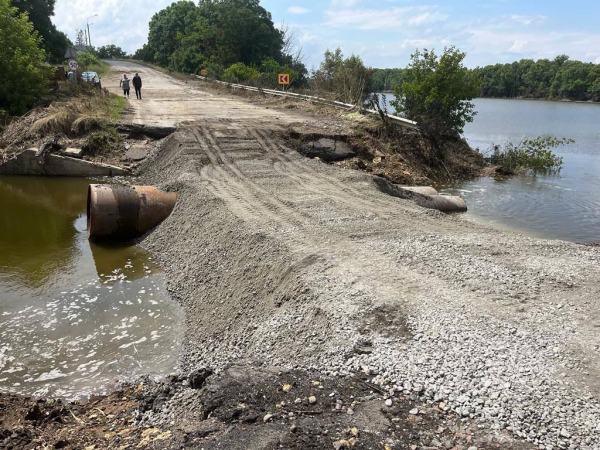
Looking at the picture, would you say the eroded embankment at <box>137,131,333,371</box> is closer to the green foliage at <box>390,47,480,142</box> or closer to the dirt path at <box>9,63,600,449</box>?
the dirt path at <box>9,63,600,449</box>

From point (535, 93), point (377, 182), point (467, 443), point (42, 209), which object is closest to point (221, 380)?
point (467, 443)

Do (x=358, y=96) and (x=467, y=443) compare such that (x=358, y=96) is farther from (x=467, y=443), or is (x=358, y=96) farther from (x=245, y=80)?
(x=467, y=443)

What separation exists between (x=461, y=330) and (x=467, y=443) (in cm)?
169

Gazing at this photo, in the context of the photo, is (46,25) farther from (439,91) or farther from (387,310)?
(387,310)

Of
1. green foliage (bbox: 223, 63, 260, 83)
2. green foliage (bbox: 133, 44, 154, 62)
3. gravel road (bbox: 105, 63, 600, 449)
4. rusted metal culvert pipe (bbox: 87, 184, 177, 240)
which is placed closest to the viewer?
gravel road (bbox: 105, 63, 600, 449)

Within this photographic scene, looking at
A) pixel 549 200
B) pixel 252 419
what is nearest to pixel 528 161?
pixel 549 200

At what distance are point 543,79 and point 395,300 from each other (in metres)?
102

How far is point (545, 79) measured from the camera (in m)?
92.1

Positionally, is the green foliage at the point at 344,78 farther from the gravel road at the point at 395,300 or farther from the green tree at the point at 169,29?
the green tree at the point at 169,29

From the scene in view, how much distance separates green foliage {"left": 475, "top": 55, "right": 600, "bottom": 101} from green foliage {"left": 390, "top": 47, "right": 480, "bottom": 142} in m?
66.2

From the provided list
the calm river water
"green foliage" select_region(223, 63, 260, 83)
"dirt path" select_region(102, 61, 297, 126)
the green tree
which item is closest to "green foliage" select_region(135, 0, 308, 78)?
"green foliage" select_region(223, 63, 260, 83)

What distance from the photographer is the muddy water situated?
257 inches

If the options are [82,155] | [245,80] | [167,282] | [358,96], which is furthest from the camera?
[245,80]

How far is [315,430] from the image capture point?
4070mm
